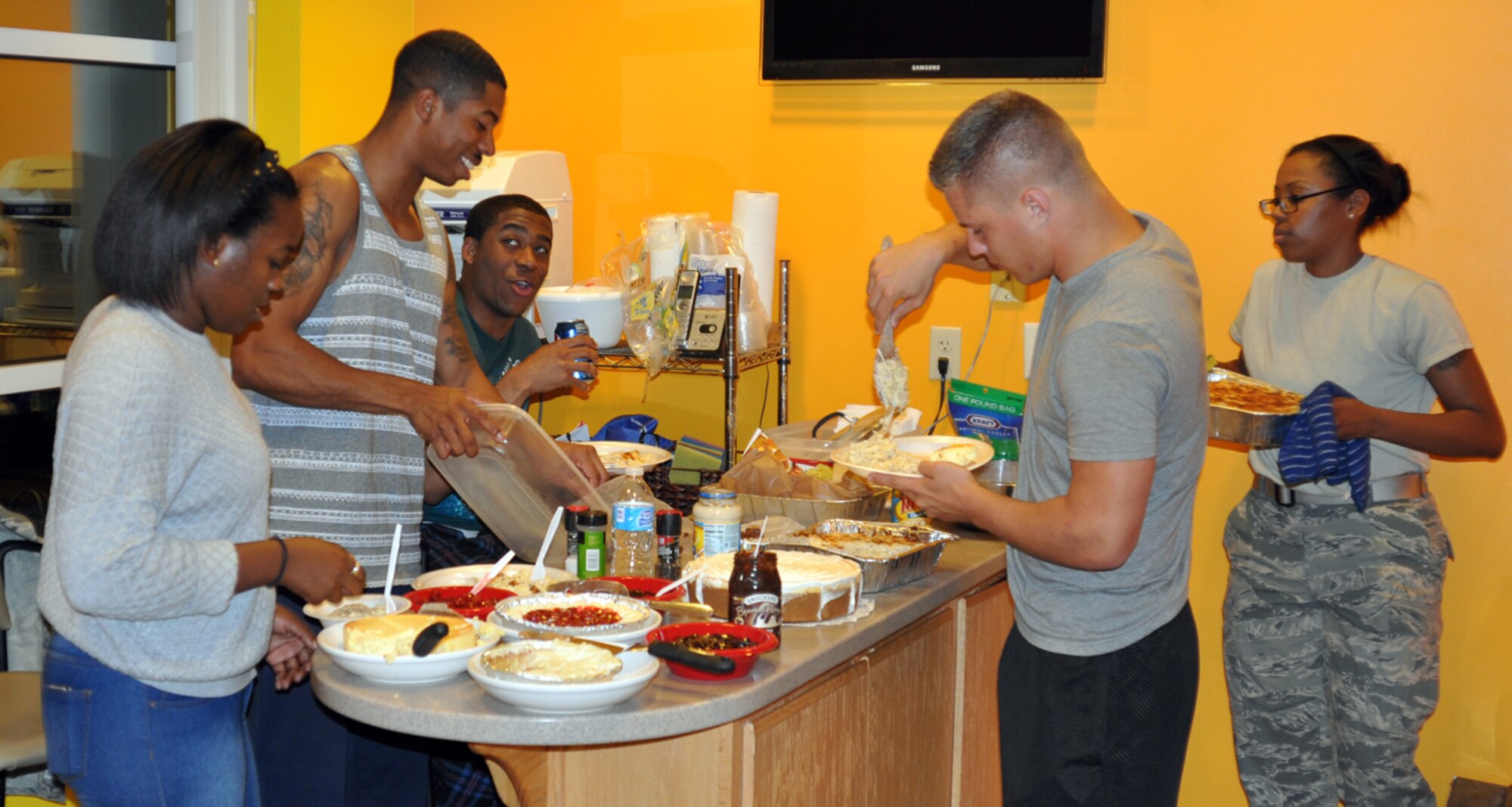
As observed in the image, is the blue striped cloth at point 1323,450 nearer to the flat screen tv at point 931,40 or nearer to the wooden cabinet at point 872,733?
the wooden cabinet at point 872,733

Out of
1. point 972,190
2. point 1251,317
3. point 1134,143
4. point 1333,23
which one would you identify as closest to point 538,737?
point 972,190

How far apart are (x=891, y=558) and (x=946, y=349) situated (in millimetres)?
1658

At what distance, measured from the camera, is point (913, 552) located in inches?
98.7

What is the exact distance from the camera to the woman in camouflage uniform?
303cm

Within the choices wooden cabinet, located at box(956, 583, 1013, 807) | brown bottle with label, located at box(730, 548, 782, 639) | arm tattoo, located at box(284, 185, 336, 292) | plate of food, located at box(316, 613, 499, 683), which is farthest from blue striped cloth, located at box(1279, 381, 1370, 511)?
arm tattoo, located at box(284, 185, 336, 292)

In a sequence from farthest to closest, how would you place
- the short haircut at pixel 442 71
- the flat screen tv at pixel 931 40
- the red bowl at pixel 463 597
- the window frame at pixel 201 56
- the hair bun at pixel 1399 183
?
the flat screen tv at pixel 931 40 → the window frame at pixel 201 56 → the hair bun at pixel 1399 183 → the short haircut at pixel 442 71 → the red bowl at pixel 463 597

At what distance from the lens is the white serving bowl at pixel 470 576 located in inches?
93.2

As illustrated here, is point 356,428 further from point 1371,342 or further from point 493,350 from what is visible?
point 1371,342

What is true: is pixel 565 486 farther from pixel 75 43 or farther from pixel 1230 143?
pixel 1230 143

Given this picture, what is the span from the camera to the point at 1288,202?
316cm

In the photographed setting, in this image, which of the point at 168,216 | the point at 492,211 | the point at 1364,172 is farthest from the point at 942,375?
the point at 168,216

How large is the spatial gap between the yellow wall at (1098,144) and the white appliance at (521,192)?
339mm

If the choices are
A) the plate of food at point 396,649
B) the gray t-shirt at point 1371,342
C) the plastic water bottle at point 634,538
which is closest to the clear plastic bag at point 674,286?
the plastic water bottle at point 634,538

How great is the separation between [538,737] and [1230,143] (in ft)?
8.93
